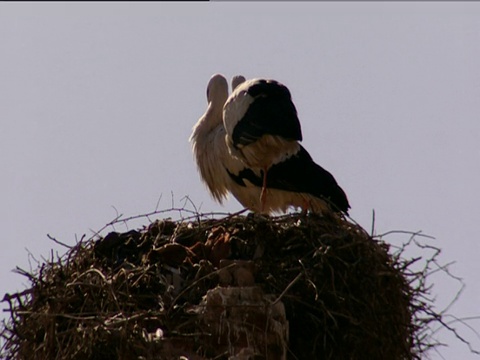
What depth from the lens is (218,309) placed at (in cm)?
512

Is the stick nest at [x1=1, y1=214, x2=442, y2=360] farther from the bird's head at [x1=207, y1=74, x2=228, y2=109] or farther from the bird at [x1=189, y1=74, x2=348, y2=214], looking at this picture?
the bird's head at [x1=207, y1=74, x2=228, y2=109]

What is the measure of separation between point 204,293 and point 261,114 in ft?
6.73

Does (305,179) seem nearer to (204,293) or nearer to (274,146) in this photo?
(274,146)

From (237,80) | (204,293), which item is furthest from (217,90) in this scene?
(204,293)

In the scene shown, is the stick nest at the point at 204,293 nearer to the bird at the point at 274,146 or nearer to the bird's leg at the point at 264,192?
the bird at the point at 274,146

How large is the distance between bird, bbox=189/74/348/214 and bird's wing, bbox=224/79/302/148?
13.1 inches

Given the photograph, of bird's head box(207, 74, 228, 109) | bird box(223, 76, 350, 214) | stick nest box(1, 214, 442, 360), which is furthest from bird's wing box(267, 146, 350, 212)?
stick nest box(1, 214, 442, 360)

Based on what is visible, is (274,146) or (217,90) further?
(217,90)

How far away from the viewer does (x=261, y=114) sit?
7.26 metres

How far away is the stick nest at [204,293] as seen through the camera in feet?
16.6

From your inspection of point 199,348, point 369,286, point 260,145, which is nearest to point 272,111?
point 260,145

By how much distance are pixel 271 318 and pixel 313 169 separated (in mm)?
2674

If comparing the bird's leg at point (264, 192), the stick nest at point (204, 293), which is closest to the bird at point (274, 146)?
the bird's leg at point (264, 192)

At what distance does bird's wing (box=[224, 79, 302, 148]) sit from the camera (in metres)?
7.24
